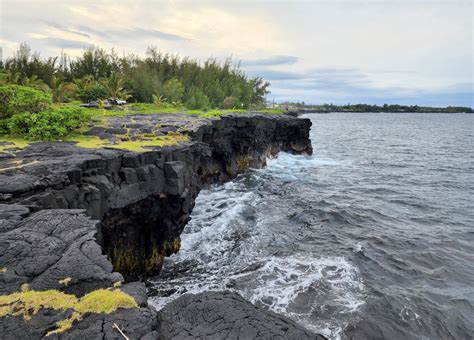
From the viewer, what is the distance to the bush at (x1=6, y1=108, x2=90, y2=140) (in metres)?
15.6

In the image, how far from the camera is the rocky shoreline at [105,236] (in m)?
5.82

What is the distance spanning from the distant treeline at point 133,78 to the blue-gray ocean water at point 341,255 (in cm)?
2071

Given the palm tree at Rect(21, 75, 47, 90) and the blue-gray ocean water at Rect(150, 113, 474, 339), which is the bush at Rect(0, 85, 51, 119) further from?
the palm tree at Rect(21, 75, 47, 90)

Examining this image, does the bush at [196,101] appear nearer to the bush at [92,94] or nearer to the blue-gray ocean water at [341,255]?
the bush at [92,94]

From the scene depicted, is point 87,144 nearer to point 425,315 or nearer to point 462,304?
point 425,315

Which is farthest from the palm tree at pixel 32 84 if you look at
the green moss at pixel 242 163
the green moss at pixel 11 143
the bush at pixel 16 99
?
the green moss at pixel 242 163

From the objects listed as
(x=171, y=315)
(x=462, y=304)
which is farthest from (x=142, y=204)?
(x=462, y=304)

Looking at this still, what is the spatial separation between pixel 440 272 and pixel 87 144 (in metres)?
17.3

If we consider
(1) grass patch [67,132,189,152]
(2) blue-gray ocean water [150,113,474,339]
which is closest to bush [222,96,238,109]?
(2) blue-gray ocean water [150,113,474,339]

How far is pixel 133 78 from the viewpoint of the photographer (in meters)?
47.9

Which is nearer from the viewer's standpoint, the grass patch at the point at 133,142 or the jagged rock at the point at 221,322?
the jagged rock at the point at 221,322

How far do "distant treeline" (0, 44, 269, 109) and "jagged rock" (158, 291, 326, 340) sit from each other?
99.4 ft


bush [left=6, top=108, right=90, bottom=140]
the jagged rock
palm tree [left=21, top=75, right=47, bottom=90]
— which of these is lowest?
the jagged rock

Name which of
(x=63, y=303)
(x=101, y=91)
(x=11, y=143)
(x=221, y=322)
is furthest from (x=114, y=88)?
(x=221, y=322)
